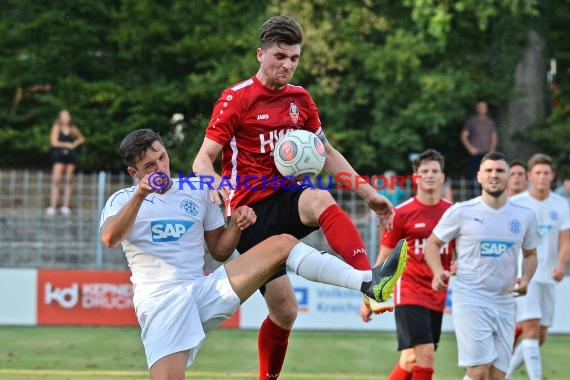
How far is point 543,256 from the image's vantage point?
11.3 metres

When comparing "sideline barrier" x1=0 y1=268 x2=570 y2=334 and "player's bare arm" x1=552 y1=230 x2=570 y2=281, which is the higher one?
"player's bare arm" x1=552 y1=230 x2=570 y2=281

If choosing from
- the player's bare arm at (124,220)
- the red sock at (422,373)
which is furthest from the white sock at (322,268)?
the red sock at (422,373)

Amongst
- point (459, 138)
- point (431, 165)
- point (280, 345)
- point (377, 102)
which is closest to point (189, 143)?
point (377, 102)

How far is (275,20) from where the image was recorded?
720cm

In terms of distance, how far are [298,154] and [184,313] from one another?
1209 mm

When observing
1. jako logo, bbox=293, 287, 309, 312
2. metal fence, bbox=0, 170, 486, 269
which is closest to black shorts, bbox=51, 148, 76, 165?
metal fence, bbox=0, 170, 486, 269

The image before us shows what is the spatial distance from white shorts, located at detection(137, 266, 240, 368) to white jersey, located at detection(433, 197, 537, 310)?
2.59 metres

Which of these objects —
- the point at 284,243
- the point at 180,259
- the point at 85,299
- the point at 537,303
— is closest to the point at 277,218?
the point at 284,243

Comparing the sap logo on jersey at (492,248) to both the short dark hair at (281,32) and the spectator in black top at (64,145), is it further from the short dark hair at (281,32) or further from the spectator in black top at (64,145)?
the spectator in black top at (64,145)

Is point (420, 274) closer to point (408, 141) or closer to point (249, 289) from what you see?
point (249, 289)

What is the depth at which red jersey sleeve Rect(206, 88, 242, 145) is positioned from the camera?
729 centimetres

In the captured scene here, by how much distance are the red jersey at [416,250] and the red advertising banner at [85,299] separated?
6933mm

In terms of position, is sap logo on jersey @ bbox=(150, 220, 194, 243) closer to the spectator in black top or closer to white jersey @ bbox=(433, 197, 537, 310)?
white jersey @ bbox=(433, 197, 537, 310)

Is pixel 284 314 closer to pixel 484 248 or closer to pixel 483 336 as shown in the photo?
pixel 483 336
